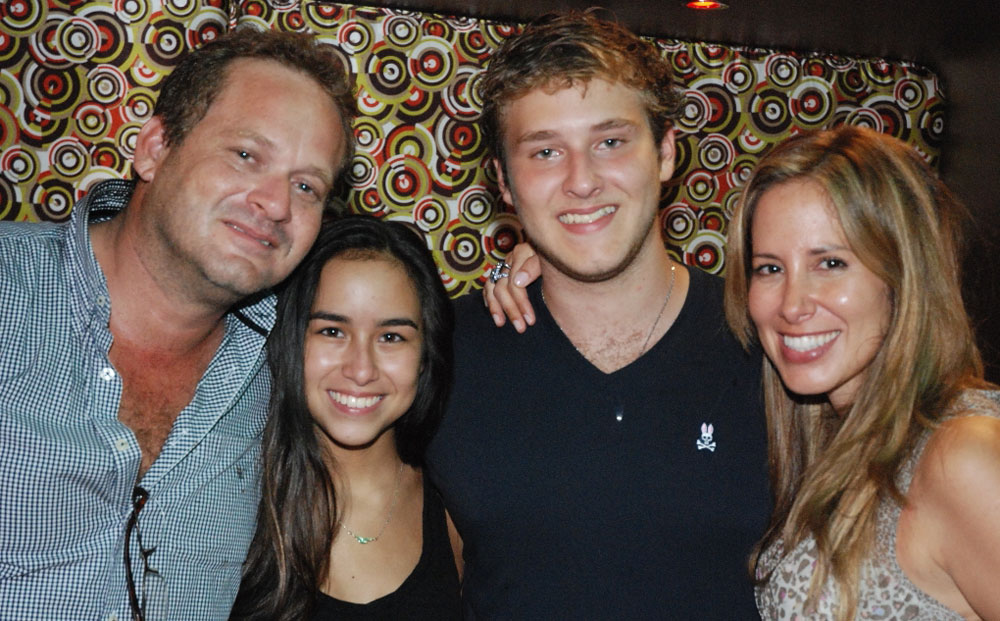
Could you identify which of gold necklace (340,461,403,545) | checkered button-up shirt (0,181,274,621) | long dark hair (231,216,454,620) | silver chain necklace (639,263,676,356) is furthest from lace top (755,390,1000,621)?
checkered button-up shirt (0,181,274,621)

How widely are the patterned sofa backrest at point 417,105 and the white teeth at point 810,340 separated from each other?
2.99 m

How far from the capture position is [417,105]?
4.79m

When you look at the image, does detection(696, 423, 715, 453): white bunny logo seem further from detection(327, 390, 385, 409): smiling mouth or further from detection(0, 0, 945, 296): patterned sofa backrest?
detection(0, 0, 945, 296): patterned sofa backrest

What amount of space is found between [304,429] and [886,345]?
1.39 metres

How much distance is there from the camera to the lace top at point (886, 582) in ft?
5.53

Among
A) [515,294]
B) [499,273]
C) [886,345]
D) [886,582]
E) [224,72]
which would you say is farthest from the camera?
[499,273]

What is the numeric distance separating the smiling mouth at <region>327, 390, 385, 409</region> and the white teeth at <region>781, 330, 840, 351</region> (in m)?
1.03

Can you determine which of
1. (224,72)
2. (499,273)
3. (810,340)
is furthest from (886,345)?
(224,72)

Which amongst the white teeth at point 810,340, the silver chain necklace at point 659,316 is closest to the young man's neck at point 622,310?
the silver chain necklace at point 659,316

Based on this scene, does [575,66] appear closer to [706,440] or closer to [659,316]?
[659,316]

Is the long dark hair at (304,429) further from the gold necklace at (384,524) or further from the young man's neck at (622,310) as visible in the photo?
the young man's neck at (622,310)

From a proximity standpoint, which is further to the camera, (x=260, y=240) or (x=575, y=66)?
(x=575, y=66)

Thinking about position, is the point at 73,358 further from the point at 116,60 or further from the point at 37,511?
the point at 116,60

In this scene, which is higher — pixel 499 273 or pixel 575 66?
pixel 575 66
